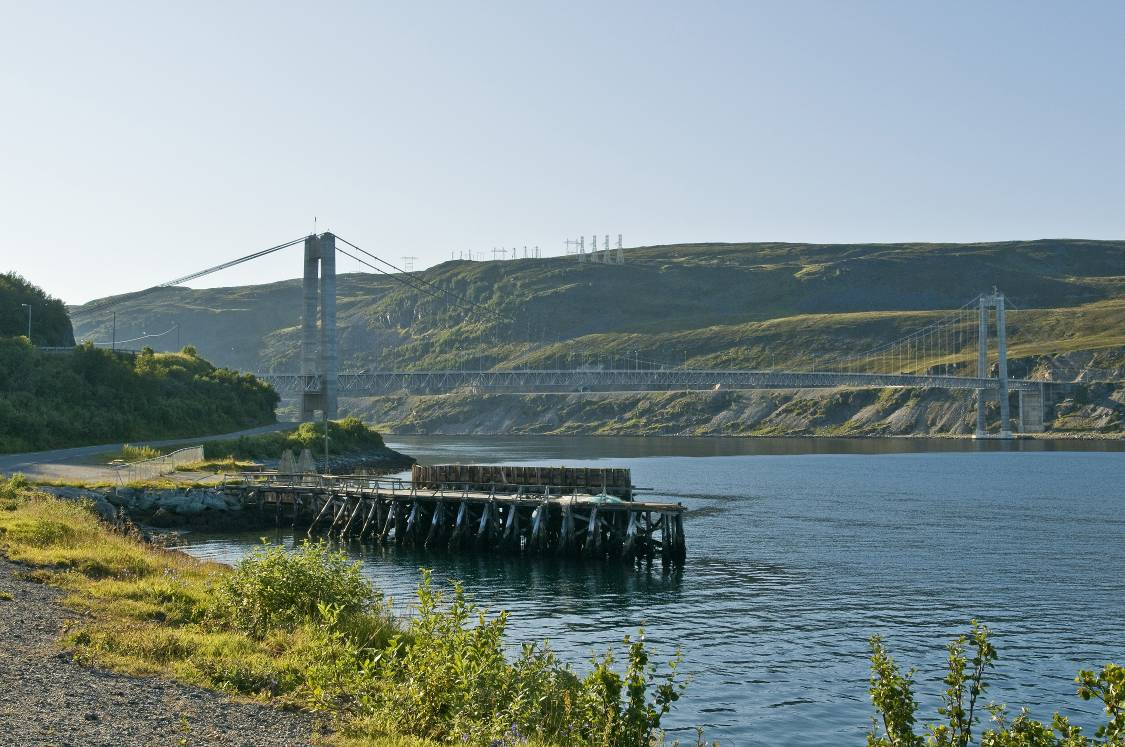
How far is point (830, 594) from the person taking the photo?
3716cm

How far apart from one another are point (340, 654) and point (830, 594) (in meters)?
23.9

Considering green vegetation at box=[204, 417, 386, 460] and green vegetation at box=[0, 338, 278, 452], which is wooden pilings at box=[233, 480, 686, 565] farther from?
green vegetation at box=[0, 338, 278, 452]

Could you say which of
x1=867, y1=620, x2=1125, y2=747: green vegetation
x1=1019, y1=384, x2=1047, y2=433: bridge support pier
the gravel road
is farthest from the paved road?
x1=1019, y1=384, x2=1047, y2=433: bridge support pier

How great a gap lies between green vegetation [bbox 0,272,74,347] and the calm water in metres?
58.0

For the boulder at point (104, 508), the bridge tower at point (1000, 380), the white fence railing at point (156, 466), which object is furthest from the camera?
the bridge tower at point (1000, 380)

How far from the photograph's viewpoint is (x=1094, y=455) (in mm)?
126438

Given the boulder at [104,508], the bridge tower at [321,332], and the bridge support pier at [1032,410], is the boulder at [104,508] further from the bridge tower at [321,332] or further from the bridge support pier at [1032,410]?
the bridge support pier at [1032,410]

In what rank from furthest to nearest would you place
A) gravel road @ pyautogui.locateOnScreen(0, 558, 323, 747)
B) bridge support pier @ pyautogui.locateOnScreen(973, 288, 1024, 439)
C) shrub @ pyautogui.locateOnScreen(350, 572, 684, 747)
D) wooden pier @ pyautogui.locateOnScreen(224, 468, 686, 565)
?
bridge support pier @ pyautogui.locateOnScreen(973, 288, 1024, 439) → wooden pier @ pyautogui.locateOnScreen(224, 468, 686, 565) → shrub @ pyautogui.locateOnScreen(350, 572, 684, 747) → gravel road @ pyautogui.locateOnScreen(0, 558, 323, 747)

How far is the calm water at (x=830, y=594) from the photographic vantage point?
2445 cm

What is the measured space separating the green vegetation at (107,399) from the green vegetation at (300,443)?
270 inches

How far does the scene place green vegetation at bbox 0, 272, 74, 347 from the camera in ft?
319

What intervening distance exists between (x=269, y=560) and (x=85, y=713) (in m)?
8.30

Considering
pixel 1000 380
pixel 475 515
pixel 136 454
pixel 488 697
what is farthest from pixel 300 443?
pixel 1000 380

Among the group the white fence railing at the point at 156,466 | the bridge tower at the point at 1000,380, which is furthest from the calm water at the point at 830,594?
the bridge tower at the point at 1000,380
